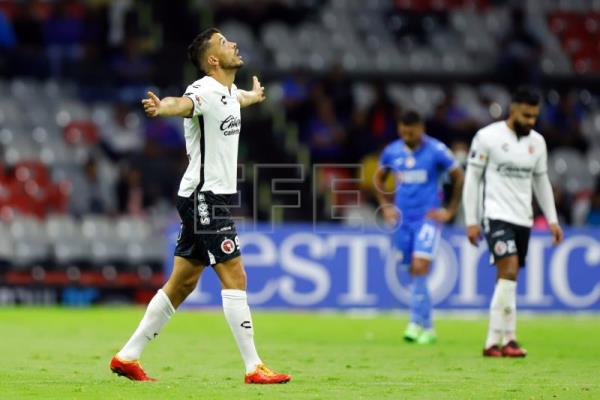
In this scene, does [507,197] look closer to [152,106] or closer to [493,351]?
[493,351]

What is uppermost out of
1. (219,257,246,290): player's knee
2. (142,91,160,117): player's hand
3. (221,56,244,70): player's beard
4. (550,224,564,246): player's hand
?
(221,56,244,70): player's beard

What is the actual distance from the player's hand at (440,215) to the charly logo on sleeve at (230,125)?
5176mm

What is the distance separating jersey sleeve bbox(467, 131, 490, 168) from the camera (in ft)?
41.4

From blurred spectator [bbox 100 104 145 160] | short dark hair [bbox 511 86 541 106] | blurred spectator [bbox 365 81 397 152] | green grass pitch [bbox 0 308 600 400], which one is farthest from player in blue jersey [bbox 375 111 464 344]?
blurred spectator [bbox 100 104 145 160]

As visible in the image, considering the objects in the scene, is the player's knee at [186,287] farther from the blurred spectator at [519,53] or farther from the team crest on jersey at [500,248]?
the blurred spectator at [519,53]

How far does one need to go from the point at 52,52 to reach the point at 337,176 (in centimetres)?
642

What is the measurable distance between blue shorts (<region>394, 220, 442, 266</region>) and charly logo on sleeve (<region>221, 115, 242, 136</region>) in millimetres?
5328

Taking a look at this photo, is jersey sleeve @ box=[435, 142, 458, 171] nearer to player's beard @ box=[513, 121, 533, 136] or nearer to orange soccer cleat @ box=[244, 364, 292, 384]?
player's beard @ box=[513, 121, 533, 136]

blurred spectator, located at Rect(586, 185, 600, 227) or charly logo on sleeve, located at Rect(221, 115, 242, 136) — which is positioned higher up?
charly logo on sleeve, located at Rect(221, 115, 242, 136)

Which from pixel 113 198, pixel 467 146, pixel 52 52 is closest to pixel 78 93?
pixel 52 52

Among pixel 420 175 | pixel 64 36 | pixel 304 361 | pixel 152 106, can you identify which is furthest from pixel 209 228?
pixel 64 36

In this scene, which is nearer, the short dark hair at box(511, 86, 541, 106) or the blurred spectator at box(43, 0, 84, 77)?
the short dark hair at box(511, 86, 541, 106)

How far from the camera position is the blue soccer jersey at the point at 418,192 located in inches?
583

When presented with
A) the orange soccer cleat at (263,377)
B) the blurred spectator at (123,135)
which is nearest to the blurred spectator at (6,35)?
the blurred spectator at (123,135)
